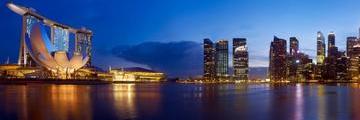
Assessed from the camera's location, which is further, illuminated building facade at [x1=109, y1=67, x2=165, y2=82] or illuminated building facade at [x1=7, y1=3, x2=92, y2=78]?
Answer: illuminated building facade at [x1=109, y1=67, x2=165, y2=82]

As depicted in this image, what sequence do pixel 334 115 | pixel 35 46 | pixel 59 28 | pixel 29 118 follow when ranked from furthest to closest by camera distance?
pixel 59 28
pixel 35 46
pixel 334 115
pixel 29 118

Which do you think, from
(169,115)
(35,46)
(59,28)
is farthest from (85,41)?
(169,115)

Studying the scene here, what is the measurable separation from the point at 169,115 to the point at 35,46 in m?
85.8

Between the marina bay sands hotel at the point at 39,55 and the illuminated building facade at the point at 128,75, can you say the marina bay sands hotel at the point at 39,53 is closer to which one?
Answer: the marina bay sands hotel at the point at 39,55

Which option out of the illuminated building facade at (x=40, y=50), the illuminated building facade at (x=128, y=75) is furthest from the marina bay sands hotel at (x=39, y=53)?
the illuminated building facade at (x=128, y=75)

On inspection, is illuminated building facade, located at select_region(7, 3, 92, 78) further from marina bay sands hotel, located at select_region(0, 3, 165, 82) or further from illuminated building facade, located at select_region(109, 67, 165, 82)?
illuminated building facade, located at select_region(109, 67, 165, 82)

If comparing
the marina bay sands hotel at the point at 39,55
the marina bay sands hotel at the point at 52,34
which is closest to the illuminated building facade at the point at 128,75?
the marina bay sands hotel at the point at 52,34

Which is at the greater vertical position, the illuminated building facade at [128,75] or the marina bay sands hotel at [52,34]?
the marina bay sands hotel at [52,34]

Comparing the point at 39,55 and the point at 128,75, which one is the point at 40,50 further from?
the point at 128,75

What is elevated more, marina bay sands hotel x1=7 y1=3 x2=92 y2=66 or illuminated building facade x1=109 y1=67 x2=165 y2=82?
marina bay sands hotel x1=7 y1=3 x2=92 y2=66

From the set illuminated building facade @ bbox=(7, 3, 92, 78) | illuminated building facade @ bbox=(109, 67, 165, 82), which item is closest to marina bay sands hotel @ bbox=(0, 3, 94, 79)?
illuminated building facade @ bbox=(7, 3, 92, 78)

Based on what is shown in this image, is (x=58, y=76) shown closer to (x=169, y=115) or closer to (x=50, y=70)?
(x=50, y=70)

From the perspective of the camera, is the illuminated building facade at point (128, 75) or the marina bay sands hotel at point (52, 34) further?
the illuminated building facade at point (128, 75)

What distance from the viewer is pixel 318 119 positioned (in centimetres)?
2378
